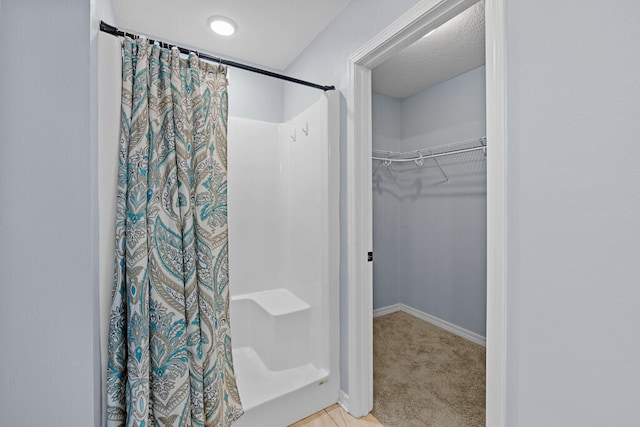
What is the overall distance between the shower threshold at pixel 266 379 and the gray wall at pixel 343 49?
0.22 meters

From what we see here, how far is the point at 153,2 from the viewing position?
1.66m

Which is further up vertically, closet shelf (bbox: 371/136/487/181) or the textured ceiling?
the textured ceiling

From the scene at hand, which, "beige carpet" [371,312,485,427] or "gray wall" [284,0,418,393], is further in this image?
"beige carpet" [371,312,485,427]

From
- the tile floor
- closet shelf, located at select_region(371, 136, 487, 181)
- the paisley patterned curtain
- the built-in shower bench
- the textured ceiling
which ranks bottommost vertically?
the tile floor

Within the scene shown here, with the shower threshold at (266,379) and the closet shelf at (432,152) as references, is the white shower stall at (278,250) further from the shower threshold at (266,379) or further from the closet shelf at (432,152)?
the closet shelf at (432,152)

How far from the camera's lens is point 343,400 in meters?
1.66

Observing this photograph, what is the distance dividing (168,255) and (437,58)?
2486 mm

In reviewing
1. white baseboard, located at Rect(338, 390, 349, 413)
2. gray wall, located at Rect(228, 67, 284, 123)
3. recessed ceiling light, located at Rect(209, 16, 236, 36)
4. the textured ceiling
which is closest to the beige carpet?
white baseboard, located at Rect(338, 390, 349, 413)

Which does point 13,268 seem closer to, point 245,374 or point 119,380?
point 119,380

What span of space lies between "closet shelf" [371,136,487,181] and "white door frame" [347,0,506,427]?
3.75 feet

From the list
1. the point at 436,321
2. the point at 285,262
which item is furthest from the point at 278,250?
the point at 436,321

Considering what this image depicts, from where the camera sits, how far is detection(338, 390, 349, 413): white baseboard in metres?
1.63

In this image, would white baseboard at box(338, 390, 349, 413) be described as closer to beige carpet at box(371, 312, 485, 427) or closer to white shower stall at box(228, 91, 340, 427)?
white shower stall at box(228, 91, 340, 427)

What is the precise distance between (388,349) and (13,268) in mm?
2391
